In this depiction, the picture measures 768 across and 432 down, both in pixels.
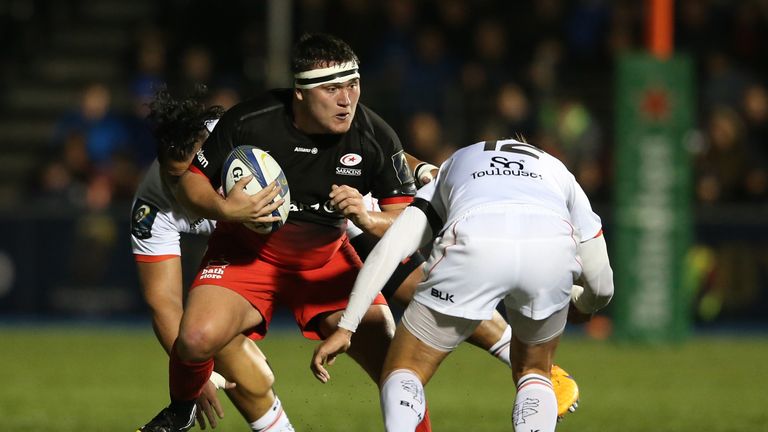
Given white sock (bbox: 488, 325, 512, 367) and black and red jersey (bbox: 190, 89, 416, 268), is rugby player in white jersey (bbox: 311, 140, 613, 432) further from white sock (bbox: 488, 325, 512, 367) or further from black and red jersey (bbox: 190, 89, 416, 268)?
white sock (bbox: 488, 325, 512, 367)

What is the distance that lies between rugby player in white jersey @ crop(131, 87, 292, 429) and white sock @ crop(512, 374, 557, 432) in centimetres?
162

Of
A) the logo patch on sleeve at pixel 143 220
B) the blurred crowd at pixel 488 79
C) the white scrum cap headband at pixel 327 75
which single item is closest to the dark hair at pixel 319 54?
the white scrum cap headband at pixel 327 75

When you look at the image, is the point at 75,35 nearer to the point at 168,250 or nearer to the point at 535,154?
the point at 168,250

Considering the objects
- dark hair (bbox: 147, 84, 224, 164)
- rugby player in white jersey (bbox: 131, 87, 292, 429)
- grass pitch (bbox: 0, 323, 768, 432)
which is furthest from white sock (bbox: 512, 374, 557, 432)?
grass pitch (bbox: 0, 323, 768, 432)

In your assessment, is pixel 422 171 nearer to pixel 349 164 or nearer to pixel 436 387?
pixel 349 164

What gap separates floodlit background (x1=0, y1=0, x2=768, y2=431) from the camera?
1436cm

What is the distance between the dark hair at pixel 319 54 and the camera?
653cm

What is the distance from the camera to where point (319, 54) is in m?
6.54

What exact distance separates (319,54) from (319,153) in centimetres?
49

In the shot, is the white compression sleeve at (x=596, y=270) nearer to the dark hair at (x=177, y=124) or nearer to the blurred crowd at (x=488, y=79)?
the dark hair at (x=177, y=124)

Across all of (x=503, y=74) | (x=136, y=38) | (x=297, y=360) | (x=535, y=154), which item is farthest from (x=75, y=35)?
(x=535, y=154)

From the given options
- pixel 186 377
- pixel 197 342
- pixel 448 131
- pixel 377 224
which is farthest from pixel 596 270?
pixel 448 131

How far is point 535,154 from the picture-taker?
19.6 feet

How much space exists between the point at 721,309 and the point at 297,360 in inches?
189
